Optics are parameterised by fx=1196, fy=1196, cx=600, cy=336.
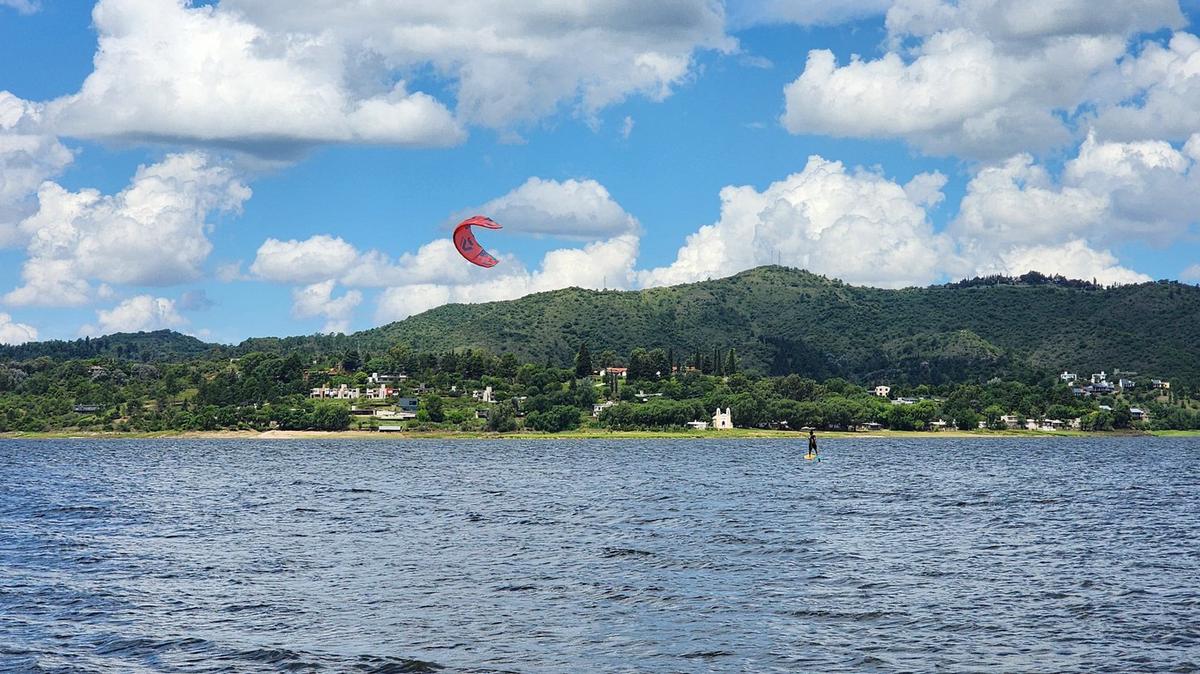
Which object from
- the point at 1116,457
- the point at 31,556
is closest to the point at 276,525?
the point at 31,556

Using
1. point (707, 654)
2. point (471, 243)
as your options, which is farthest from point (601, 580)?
point (471, 243)

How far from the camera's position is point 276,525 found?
217 feet

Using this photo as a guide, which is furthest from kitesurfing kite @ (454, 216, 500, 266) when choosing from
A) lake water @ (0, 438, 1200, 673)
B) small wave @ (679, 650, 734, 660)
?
small wave @ (679, 650, 734, 660)

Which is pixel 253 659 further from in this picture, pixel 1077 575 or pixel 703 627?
pixel 1077 575

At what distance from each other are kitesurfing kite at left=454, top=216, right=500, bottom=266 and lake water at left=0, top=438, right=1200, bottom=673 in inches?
620

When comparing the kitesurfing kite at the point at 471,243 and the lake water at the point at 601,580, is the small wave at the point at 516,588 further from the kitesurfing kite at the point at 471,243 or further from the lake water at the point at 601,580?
the kitesurfing kite at the point at 471,243

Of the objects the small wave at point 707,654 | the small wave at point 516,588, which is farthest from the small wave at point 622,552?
the small wave at point 707,654

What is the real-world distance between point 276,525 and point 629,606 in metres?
32.9

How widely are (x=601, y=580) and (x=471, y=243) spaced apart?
39.7m

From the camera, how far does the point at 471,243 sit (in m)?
80.2

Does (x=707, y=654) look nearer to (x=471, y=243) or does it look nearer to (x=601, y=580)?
(x=601, y=580)

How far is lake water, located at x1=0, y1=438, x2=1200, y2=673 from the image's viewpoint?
107ft

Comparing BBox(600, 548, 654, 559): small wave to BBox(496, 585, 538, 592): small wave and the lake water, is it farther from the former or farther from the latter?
BBox(496, 585, 538, 592): small wave

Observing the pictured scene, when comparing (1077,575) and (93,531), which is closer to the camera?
(1077,575)
